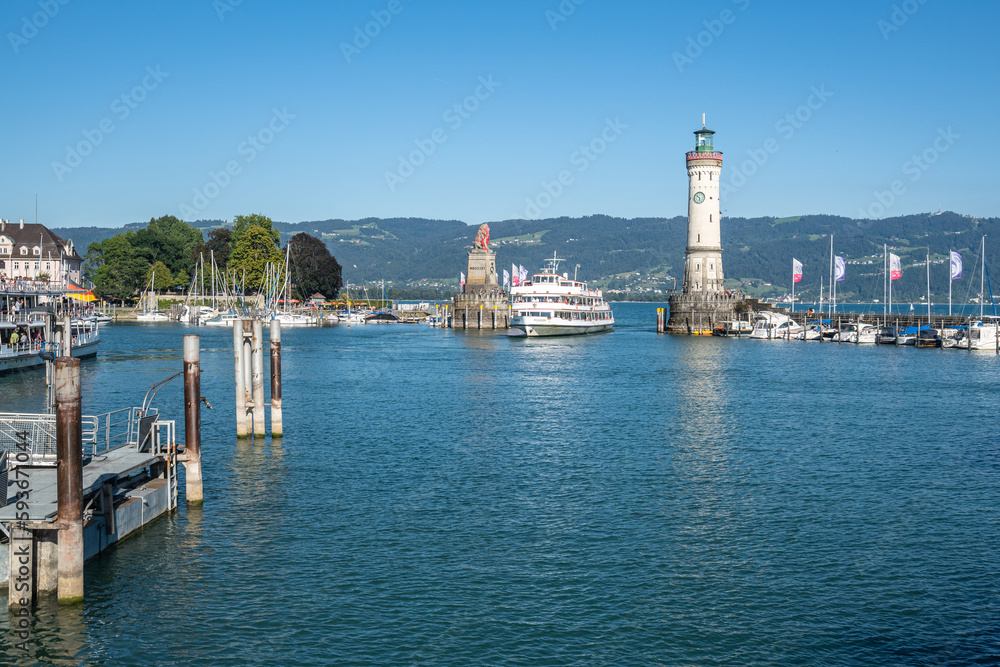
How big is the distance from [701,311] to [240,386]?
100 metres

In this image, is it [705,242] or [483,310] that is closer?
[705,242]

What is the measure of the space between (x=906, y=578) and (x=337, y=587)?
13699 millimetres

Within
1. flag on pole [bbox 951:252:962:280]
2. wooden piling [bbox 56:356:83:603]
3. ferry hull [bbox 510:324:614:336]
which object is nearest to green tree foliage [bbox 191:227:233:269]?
ferry hull [bbox 510:324:614:336]

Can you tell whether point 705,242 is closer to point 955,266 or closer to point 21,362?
point 955,266

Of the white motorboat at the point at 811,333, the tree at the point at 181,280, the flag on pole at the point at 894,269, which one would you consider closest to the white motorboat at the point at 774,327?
the white motorboat at the point at 811,333

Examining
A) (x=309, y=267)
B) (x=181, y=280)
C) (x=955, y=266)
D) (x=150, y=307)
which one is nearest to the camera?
(x=955, y=266)

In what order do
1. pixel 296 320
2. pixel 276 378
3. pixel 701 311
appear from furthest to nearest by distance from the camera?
pixel 296 320, pixel 701 311, pixel 276 378

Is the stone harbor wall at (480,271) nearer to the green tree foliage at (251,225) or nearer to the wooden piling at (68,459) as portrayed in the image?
the green tree foliage at (251,225)

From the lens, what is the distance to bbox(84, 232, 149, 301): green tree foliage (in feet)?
597

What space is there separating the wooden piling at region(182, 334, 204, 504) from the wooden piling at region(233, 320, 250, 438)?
25.3ft

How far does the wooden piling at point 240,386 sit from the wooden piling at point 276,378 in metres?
1.17

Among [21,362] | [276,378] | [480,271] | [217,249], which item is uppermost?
[217,249]

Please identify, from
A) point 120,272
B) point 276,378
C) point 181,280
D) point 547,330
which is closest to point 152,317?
point 181,280

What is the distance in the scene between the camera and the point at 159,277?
600 feet
